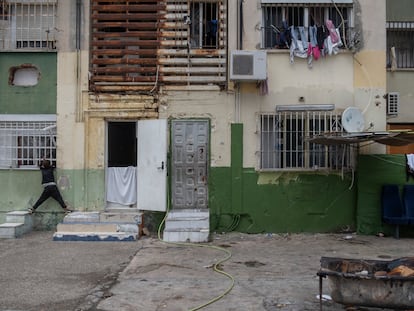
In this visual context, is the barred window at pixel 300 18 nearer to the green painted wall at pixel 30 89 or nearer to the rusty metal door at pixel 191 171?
the rusty metal door at pixel 191 171

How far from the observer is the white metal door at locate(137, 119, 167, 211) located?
10.9 m

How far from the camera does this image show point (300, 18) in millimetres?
11500

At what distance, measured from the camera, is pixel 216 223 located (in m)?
11.1

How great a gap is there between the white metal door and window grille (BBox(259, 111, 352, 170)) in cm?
224

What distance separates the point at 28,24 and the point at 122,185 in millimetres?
4345

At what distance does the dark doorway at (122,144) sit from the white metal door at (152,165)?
0.87 m

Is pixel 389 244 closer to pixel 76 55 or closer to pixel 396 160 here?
pixel 396 160

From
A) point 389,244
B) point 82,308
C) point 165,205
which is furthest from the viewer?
point 165,205

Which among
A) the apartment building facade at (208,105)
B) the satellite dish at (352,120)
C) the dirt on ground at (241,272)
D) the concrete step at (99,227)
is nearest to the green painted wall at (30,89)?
the apartment building facade at (208,105)

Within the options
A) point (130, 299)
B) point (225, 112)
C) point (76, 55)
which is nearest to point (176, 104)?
point (225, 112)

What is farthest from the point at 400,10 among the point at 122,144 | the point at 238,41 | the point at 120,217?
the point at 120,217

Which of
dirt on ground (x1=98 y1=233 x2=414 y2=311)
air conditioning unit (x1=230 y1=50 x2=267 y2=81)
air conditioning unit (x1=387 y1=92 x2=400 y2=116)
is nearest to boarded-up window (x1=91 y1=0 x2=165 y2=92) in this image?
air conditioning unit (x1=230 y1=50 x2=267 y2=81)

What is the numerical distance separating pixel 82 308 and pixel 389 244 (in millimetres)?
6609

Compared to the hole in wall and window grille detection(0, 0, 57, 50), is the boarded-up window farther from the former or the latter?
the hole in wall
